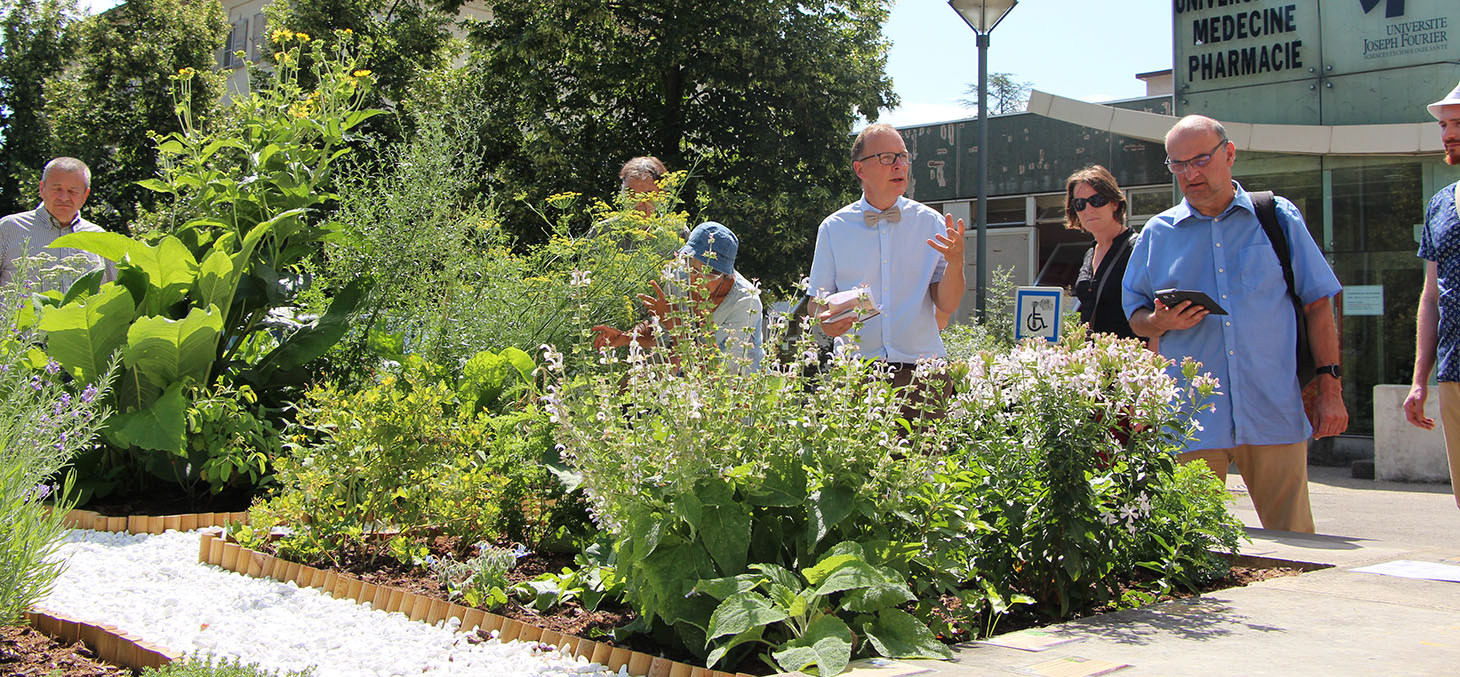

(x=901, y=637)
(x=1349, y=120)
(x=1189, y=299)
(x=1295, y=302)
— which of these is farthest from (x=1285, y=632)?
(x=1349, y=120)

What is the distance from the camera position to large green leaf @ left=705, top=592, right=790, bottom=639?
7.80ft

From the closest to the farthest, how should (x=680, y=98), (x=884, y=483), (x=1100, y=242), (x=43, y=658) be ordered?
(x=884, y=483) < (x=43, y=658) < (x=1100, y=242) < (x=680, y=98)

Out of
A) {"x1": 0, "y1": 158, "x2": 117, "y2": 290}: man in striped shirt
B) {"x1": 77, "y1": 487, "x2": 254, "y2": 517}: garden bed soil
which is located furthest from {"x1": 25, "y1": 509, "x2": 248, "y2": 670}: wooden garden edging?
{"x1": 0, "y1": 158, "x2": 117, "y2": 290}: man in striped shirt

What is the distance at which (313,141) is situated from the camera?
5.51 metres

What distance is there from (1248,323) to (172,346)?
4210mm

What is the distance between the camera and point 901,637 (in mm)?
2541

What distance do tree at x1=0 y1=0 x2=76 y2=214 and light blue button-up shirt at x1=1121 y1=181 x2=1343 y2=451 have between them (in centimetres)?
3047

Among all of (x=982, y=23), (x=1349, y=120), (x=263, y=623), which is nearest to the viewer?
(x=263, y=623)

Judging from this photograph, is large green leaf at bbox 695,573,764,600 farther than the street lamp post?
No

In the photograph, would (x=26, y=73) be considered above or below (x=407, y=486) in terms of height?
above

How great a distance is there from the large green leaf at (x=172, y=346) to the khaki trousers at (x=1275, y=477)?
393 cm

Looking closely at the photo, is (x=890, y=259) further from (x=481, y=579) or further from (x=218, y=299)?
(x=218, y=299)

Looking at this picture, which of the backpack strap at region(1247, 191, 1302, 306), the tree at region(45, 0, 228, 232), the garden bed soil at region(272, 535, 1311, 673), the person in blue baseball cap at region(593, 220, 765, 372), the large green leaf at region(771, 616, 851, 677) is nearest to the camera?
the large green leaf at region(771, 616, 851, 677)

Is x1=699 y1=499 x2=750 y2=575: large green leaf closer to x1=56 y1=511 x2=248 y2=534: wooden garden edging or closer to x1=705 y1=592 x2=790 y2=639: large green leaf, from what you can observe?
x1=705 y1=592 x2=790 y2=639: large green leaf
